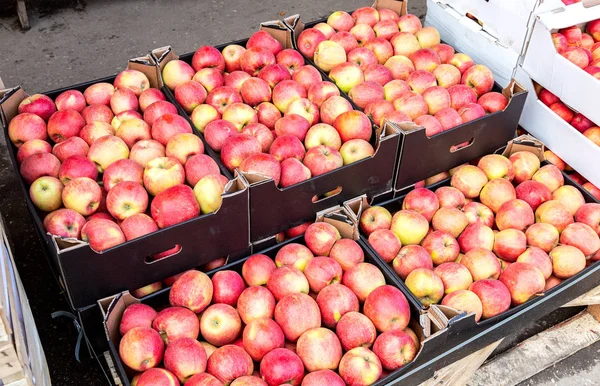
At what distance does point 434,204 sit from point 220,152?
841 mm

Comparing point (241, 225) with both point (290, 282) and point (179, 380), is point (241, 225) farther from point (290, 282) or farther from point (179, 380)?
point (179, 380)

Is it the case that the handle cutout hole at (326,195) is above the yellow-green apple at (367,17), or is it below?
below

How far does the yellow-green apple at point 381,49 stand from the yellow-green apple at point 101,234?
4.99ft

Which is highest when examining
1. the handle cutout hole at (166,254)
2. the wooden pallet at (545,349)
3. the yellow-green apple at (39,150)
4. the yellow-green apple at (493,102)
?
the yellow-green apple at (39,150)

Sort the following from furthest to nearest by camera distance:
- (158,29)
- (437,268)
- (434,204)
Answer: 1. (158,29)
2. (434,204)
3. (437,268)

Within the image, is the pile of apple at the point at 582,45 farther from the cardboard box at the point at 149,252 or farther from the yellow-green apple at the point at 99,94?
the yellow-green apple at the point at 99,94

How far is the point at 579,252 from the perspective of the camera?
6.45ft

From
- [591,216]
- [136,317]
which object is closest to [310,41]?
[591,216]

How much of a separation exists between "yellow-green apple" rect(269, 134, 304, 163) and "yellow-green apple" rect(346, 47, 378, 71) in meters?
0.68

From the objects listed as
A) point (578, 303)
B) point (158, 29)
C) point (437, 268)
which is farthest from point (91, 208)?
point (158, 29)

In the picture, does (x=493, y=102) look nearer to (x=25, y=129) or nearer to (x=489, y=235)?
(x=489, y=235)

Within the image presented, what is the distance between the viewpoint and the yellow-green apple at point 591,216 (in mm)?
2090

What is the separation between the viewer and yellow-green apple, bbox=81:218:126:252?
1703 millimetres

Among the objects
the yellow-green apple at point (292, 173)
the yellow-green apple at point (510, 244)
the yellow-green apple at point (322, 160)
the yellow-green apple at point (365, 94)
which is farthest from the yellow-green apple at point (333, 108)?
the yellow-green apple at point (510, 244)
